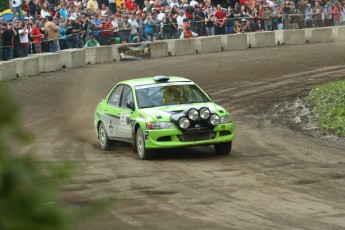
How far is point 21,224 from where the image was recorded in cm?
149

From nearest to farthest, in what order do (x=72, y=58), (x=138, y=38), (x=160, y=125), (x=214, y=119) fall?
(x=160, y=125) → (x=214, y=119) → (x=72, y=58) → (x=138, y=38)

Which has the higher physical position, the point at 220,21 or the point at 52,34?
the point at 52,34

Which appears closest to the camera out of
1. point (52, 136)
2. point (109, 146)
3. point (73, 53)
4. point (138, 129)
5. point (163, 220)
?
point (163, 220)

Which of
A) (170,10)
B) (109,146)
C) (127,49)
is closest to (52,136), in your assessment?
(109,146)

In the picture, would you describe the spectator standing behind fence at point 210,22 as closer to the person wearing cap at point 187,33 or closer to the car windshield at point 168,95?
the person wearing cap at point 187,33

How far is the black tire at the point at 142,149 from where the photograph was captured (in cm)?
1408

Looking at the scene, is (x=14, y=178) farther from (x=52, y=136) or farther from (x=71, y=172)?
(x=52, y=136)

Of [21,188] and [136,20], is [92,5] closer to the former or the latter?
[136,20]

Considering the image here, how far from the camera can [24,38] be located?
3022 centimetres

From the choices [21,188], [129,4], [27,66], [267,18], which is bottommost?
[27,66]

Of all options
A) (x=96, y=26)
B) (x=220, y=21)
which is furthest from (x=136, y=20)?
(x=220, y=21)

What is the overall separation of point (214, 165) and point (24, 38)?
18.2 meters

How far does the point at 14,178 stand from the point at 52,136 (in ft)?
53.9

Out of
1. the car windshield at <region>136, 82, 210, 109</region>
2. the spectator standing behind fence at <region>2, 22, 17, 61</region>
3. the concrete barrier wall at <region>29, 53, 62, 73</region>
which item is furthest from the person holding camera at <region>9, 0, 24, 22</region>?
the car windshield at <region>136, 82, 210, 109</region>
